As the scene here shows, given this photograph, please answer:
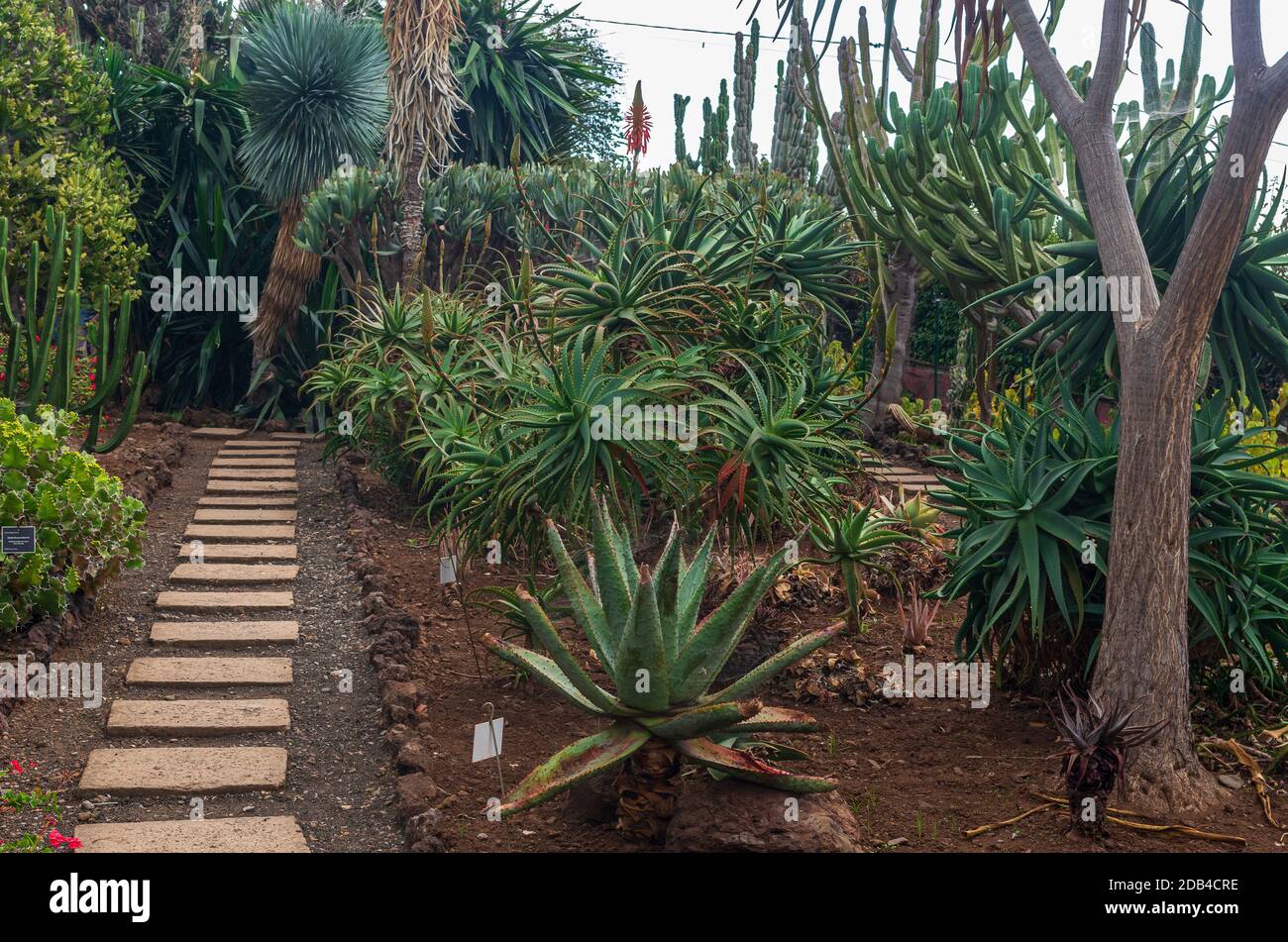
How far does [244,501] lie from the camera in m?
9.40

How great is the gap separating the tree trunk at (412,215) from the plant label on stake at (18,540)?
601 centimetres

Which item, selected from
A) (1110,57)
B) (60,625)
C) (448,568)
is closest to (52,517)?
(60,625)

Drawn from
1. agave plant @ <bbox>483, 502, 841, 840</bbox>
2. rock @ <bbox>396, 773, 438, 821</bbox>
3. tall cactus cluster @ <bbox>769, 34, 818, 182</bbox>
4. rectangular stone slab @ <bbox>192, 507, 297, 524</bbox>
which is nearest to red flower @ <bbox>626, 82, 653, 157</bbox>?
agave plant @ <bbox>483, 502, 841, 840</bbox>

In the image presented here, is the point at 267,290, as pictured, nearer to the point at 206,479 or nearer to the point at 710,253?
the point at 206,479

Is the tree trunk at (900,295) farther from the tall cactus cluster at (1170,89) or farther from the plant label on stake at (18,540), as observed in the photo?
the plant label on stake at (18,540)

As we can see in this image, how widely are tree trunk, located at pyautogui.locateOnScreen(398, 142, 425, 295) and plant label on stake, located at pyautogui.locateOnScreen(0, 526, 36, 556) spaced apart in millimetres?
6007

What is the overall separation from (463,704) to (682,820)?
1934mm

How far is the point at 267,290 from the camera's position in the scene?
1330 cm

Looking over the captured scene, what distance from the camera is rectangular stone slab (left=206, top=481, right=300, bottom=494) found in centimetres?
990

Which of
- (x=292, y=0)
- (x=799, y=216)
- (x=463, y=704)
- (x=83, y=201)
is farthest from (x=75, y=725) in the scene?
(x=292, y=0)

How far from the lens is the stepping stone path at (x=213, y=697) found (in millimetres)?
4273

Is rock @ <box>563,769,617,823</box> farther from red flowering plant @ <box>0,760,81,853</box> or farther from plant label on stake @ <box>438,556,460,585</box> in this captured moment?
plant label on stake @ <box>438,556,460,585</box>

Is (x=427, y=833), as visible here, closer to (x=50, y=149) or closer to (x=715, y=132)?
(x=50, y=149)

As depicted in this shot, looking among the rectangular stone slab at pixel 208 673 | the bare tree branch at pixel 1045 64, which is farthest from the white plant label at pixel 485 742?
the bare tree branch at pixel 1045 64
